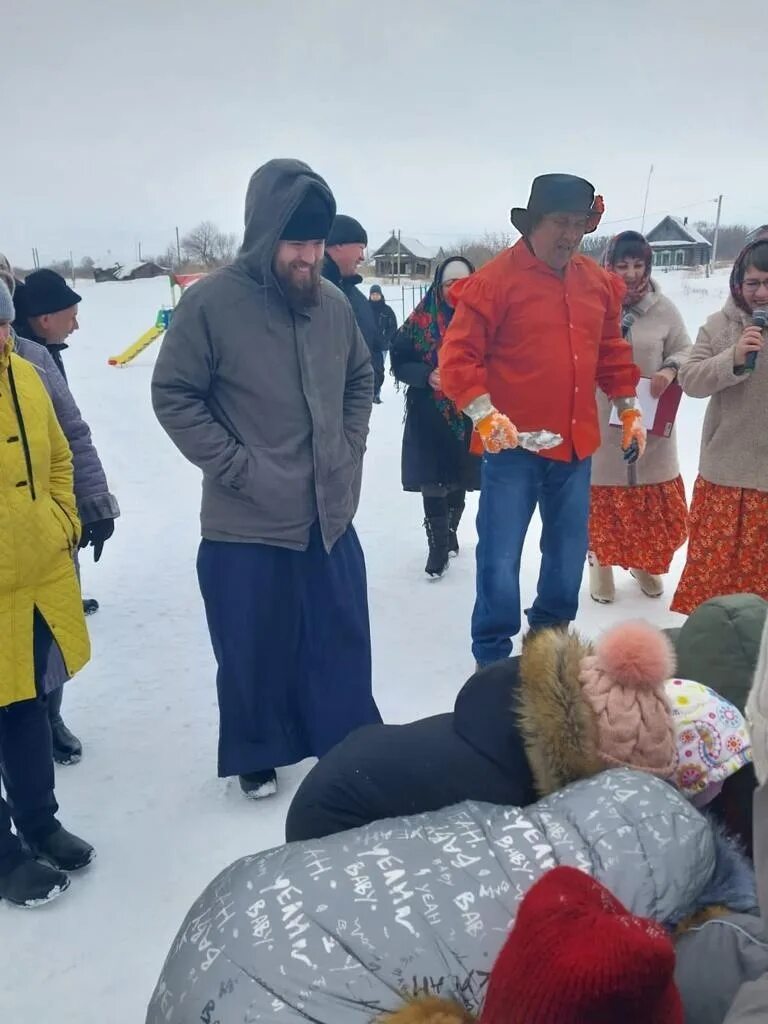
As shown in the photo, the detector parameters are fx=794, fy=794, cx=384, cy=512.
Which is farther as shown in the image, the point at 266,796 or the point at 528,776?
the point at 266,796

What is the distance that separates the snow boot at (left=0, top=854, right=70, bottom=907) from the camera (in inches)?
73.9

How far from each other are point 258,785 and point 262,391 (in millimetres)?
1138

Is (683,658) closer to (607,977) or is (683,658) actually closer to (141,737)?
(607,977)

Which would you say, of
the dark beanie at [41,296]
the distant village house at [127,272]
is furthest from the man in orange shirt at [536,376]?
the distant village house at [127,272]

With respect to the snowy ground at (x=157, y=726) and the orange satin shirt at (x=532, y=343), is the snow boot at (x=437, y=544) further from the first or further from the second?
the orange satin shirt at (x=532, y=343)

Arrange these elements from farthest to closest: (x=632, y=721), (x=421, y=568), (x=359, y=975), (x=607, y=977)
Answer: (x=421, y=568) → (x=632, y=721) → (x=359, y=975) → (x=607, y=977)

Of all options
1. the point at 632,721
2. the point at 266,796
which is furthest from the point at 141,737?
the point at 632,721

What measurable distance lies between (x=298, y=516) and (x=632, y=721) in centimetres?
113

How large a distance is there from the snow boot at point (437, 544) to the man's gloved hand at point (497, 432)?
152 cm

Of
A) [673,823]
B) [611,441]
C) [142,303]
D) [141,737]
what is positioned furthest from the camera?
[142,303]

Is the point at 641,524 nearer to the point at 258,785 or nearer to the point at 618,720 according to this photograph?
the point at 258,785

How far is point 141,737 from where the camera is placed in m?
2.65

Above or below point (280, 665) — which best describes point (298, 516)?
above

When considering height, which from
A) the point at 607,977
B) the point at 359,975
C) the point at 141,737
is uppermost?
the point at 607,977
